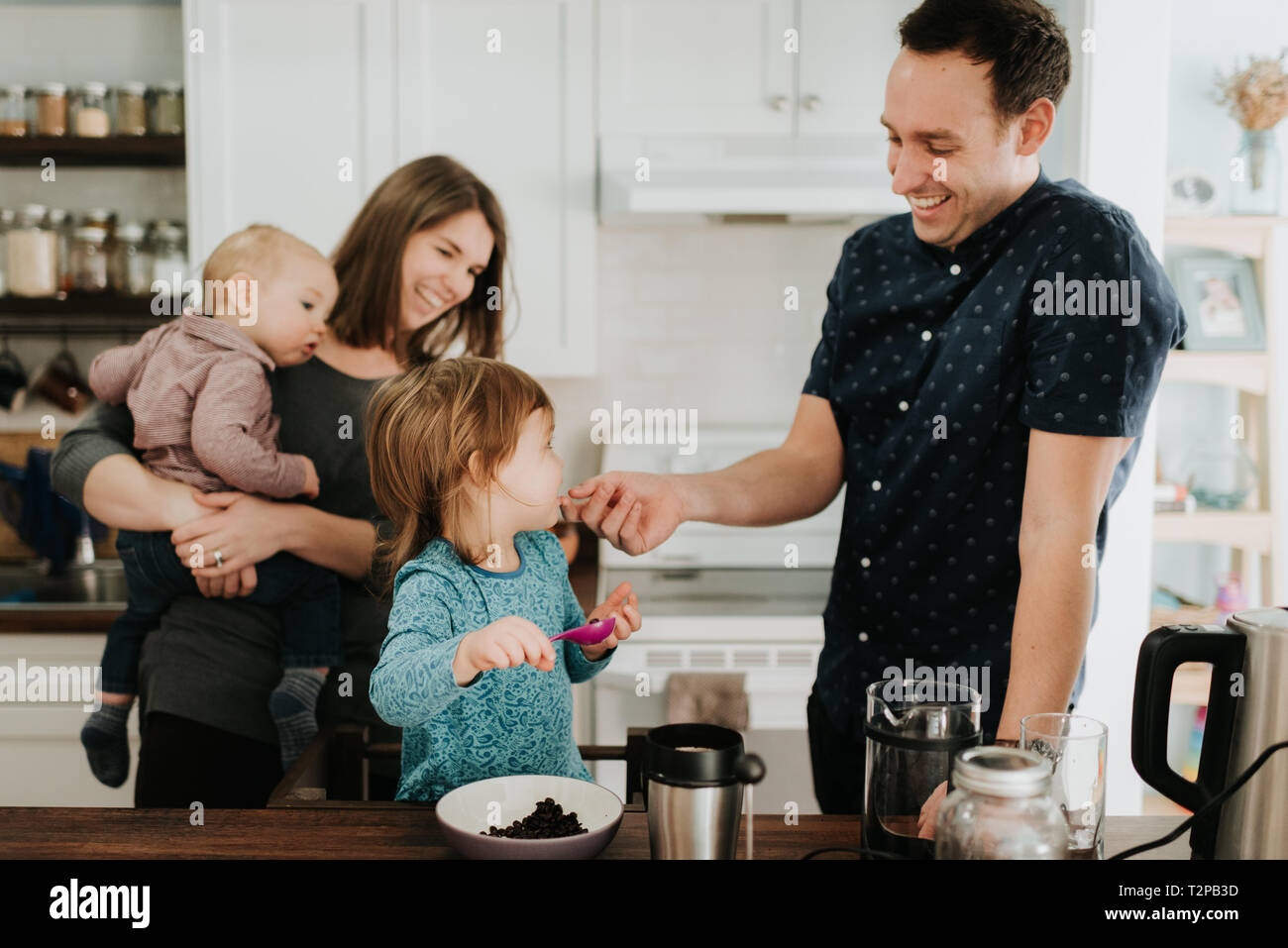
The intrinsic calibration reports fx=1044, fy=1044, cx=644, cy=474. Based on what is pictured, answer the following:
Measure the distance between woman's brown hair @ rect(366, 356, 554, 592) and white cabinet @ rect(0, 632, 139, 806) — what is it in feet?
4.65

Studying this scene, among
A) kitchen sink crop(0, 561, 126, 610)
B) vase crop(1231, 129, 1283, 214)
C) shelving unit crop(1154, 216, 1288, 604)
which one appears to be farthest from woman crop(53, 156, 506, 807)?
vase crop(1231, 129, 1283, 214)

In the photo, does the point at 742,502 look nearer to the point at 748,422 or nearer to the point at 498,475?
the point at 498,475

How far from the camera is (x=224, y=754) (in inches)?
61.2

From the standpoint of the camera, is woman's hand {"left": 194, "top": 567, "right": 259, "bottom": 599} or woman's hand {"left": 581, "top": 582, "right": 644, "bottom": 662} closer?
woman's hand {"left": 581, "top": 582, "right": 644, "bottom": 662}

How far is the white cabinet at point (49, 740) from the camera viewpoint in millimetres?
2248

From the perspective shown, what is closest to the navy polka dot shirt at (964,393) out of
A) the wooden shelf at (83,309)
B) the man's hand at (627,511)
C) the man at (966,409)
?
the man at (966,409)

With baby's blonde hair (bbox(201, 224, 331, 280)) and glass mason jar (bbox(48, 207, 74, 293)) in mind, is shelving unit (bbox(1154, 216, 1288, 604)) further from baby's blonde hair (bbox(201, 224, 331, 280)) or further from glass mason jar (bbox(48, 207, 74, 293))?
glass mason jar (bbox(48, 207, 74, 293))

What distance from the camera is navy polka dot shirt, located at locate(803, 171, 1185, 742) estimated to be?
109cm

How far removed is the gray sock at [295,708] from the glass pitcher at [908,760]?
0.97m

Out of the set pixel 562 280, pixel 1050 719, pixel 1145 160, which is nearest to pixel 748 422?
pixel 562 280

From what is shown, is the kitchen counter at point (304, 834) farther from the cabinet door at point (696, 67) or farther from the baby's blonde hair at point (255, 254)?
the cabinet door at point (696, 67)

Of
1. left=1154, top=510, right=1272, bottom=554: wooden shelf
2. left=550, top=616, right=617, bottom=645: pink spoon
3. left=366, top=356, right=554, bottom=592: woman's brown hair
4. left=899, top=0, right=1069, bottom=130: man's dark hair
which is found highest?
left=899, top=0, right=1069, bottom=130: man's dark hair

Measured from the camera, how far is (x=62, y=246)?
2.57 meters

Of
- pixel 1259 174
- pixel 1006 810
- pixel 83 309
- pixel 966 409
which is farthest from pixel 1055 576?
pixel 83 309
